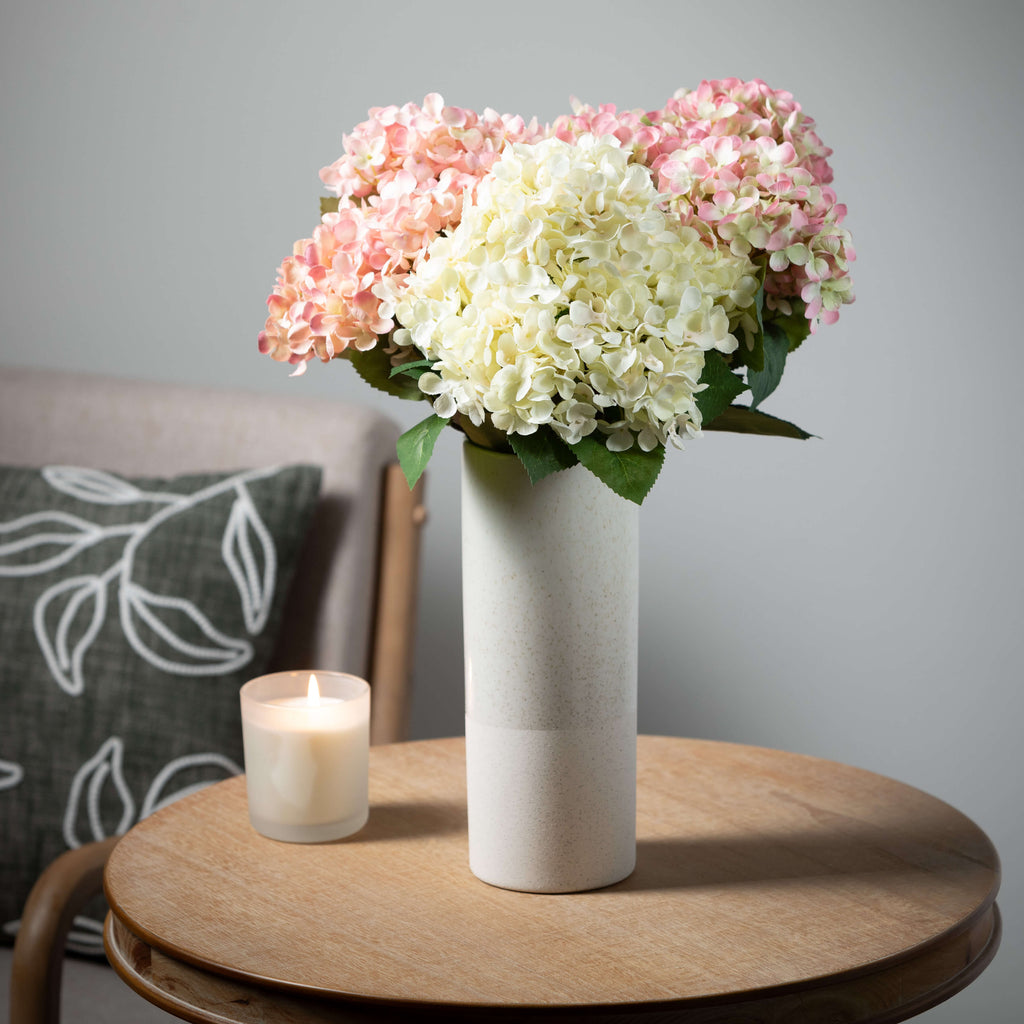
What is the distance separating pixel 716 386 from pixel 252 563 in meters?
0.82

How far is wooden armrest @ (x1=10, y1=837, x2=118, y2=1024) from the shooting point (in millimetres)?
1056

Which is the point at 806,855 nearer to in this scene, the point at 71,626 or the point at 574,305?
the point at 574,305

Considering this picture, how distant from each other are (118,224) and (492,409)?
136 cm

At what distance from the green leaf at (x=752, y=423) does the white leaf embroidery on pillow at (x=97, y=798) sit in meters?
0.90

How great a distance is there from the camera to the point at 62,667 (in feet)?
4.76

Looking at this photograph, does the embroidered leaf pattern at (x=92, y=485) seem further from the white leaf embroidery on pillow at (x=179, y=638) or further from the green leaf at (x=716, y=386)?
the green leaf at (x=716, y=386)

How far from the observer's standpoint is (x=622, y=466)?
73 cm

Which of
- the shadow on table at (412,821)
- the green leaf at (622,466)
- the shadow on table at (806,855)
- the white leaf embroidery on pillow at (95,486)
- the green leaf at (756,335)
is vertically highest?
the green leaf at (756,335)

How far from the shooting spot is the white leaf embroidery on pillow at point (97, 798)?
56.8 inches

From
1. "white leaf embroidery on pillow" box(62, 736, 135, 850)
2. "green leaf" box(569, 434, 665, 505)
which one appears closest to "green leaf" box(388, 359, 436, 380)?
"green leaf" box(569, 434, 665, 505)

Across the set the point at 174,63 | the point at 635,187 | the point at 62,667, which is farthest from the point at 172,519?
the point at 635,187

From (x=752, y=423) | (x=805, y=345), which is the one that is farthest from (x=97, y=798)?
(x=805, y=345)

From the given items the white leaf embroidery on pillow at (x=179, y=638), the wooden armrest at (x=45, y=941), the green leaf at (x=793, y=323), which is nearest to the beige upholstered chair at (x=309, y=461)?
the white leaf embroidery on pillow at (x=179, y=638)

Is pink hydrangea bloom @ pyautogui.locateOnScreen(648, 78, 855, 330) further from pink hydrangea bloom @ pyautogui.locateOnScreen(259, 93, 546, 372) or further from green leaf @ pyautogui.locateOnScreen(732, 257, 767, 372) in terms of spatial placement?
pink hydrangea bloom @ pyautogui.locateOnScreen(259, 93, 546, 372)
